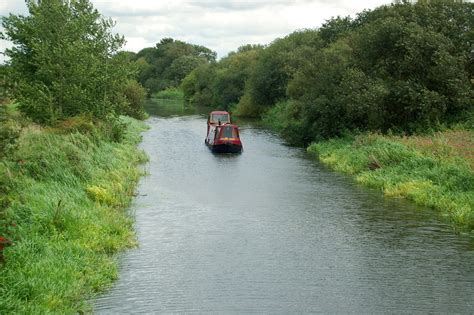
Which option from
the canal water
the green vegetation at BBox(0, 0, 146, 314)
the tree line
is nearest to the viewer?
the green vegetation at BBox(0, 0, 146, 314)

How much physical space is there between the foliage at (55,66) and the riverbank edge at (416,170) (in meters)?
13.8

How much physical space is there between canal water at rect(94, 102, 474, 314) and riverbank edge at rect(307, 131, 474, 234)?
672 millimetres

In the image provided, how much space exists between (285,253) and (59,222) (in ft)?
18.8

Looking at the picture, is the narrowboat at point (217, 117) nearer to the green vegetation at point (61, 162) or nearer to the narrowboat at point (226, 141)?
the green vegetation at point (61, 162)

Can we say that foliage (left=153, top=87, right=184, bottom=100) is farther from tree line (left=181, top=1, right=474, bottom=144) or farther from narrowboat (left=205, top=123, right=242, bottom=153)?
narrowboat (left=205, top=123, right=242, bottom=153)

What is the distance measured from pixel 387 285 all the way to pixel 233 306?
3662mm

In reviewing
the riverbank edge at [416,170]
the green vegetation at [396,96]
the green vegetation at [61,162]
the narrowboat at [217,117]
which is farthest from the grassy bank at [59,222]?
the narrowboat at [217,117]

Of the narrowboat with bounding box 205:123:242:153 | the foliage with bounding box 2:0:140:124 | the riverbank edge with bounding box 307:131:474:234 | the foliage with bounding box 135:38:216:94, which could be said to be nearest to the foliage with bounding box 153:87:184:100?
the foliage with bounding box 135:38:216:94

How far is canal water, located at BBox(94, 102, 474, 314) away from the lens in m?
12.3

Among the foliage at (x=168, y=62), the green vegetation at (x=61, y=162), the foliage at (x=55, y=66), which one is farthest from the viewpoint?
the foliage at (x=168, y=62)

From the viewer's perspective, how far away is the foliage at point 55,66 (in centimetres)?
3116

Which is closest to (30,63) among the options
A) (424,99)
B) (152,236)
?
(152,236)

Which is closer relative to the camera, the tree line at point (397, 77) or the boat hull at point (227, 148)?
the tree line at point (397, 77)

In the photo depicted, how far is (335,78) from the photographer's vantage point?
40531mm
